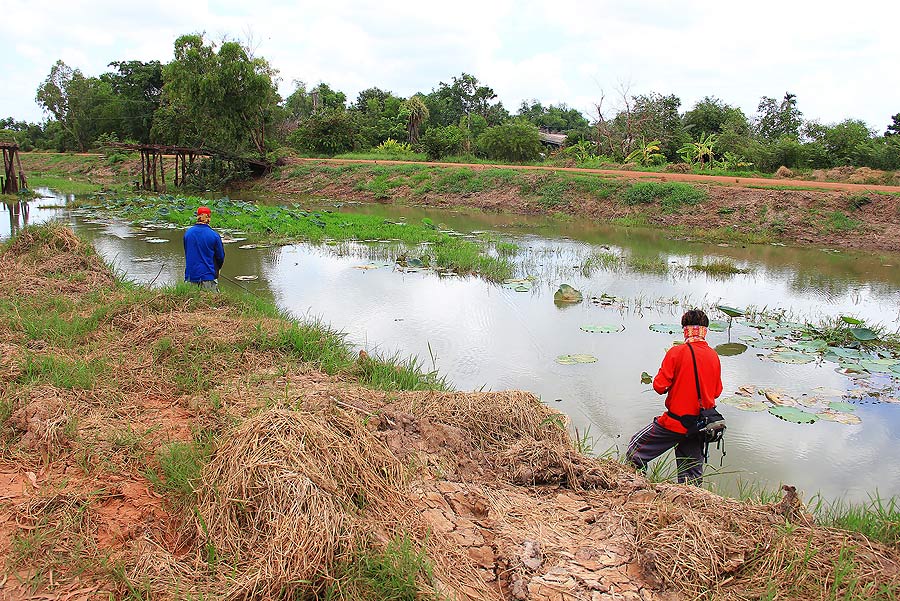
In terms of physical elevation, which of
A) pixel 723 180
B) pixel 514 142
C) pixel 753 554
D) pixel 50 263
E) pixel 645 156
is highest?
pixel 514 142

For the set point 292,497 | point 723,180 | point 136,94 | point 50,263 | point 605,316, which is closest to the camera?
point 292,497

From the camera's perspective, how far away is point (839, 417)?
5191mm

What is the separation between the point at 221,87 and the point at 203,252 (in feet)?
82.6

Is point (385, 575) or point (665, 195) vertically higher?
point (665, 195)

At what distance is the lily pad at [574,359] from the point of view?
21.3ft

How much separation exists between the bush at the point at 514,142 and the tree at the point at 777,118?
1147cm

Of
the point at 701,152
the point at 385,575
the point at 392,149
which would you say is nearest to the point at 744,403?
the point at 385,575

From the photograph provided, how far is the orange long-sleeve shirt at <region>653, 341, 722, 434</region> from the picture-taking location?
4.00 metres

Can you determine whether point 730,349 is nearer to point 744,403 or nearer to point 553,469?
point 744,403

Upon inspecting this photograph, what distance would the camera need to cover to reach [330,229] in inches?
611

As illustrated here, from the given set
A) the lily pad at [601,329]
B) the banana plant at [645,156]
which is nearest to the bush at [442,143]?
the banana plant at [645,156]

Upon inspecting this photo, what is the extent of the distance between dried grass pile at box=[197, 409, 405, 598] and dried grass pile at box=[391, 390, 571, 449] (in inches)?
35.0

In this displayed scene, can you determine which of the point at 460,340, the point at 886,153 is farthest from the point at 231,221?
the point at 886,153

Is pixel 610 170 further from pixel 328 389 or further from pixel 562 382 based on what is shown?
pixel 328 389
